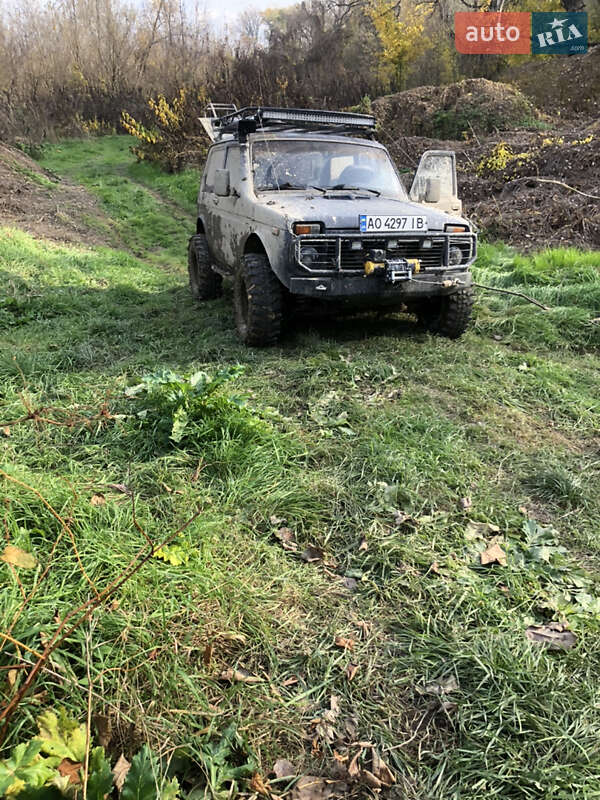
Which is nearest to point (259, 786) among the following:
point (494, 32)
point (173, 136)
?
point (173, 136)

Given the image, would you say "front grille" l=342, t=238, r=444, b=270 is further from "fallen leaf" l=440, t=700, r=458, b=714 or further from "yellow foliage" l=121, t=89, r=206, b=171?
"yellow foliage" l=121, t=89, r=206, b=171

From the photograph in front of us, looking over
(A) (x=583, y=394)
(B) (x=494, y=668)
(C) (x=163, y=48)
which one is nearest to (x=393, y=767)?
(B) (x=494, y=668)

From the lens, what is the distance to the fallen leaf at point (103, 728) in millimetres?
1760

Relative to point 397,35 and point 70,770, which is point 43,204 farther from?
point 397,35

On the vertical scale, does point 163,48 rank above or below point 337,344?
above

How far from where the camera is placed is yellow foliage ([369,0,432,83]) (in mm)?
23594

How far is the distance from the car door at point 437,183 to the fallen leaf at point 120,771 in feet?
18.6

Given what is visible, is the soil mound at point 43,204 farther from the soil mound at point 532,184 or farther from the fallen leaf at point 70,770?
the fallen leaf at point 70,770

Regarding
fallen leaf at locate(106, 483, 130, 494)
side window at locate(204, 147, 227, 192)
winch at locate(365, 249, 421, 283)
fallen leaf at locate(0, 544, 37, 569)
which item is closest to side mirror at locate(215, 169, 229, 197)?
side window at locate(204, 147, 227, 192)

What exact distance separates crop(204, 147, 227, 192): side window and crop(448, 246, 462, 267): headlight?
10.0ft

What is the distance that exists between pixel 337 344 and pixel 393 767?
3802 mm

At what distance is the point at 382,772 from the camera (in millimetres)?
1798

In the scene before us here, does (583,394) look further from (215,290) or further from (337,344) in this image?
(215,290)

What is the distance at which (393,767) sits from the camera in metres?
1.83
